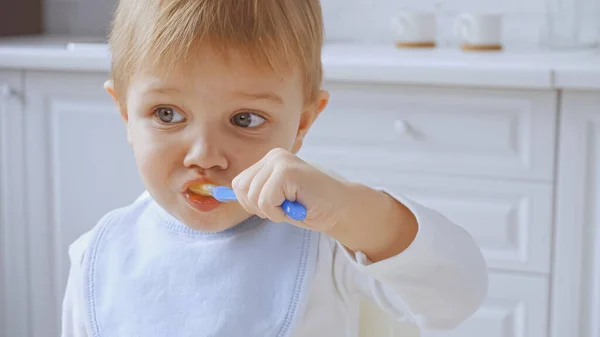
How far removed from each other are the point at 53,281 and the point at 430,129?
3.11 ft

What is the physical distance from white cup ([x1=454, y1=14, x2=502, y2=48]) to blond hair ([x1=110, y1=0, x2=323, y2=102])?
104 cm

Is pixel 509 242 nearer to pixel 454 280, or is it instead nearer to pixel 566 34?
pixel 566 34

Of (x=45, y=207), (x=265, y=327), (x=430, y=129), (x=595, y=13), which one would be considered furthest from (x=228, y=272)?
(x=595, y=13)

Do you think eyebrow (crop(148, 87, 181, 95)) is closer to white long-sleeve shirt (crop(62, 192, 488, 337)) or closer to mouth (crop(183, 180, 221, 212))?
mouth (crop(183, 180, 221, 212))

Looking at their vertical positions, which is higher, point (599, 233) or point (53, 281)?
point (599, 233)

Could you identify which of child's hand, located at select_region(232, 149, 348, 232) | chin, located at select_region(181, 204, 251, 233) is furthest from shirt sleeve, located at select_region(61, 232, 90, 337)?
child's hand, located at select_region(232, 149, 348, 232)

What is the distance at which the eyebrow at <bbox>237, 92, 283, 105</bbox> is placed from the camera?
901 millimetres

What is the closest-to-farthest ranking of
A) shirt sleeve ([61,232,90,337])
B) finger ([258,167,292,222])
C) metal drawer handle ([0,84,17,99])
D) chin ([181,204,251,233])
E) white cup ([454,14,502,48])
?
finger ([258,167,292,222]) < chin ([181,204,251,233]) < shirt sleeve ([61,232,90,337]) < white cup ([454,14,502,48]) < metal drawer handle ([0,84,17,99])

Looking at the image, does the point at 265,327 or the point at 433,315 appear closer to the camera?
the point at 433,315

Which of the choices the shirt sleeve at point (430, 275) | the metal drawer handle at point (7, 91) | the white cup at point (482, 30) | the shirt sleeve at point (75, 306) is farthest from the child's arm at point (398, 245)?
the metal drawer handle at point (7, 91)

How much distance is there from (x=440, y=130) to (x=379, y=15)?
0.66 metres

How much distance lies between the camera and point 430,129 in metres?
1.74

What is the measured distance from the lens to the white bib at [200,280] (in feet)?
3.39

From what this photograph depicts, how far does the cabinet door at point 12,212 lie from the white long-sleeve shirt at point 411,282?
1.26 metres
